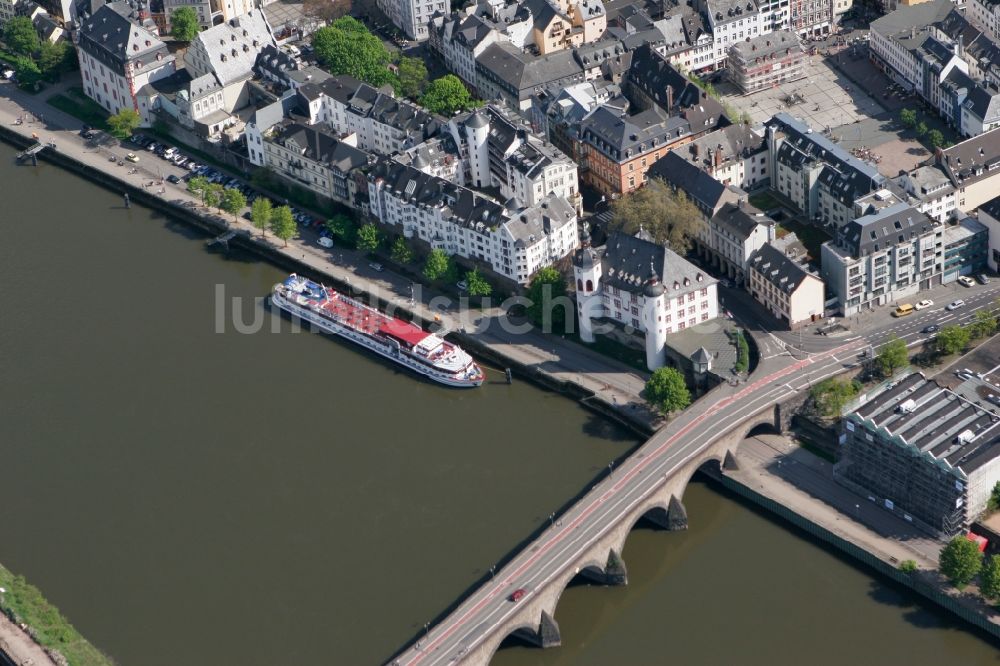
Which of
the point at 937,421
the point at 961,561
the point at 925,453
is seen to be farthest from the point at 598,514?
the point at 961,561

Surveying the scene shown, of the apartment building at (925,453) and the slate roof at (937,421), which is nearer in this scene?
the apartment building at (925,453)

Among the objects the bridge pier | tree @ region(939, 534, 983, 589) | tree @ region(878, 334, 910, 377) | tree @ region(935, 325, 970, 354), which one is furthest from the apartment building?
the bridge pier

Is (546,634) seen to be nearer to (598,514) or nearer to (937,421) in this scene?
(598,514)

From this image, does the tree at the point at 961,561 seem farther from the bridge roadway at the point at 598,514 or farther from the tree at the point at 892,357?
the bridge roadway at the point at 598,514

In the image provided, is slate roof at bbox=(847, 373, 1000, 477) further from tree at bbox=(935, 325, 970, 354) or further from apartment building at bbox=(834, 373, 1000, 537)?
tree at bbox=(935, 325, 970, 354)

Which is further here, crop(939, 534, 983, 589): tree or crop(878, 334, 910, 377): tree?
crop(878, 334, 910, 377): tree

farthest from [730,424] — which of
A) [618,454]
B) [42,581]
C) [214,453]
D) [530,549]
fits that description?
[42,581]

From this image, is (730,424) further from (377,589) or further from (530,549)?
(377,589)

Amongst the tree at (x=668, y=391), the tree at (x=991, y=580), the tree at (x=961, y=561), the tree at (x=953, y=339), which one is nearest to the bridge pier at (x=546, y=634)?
the tree at (x=668, y=391)
